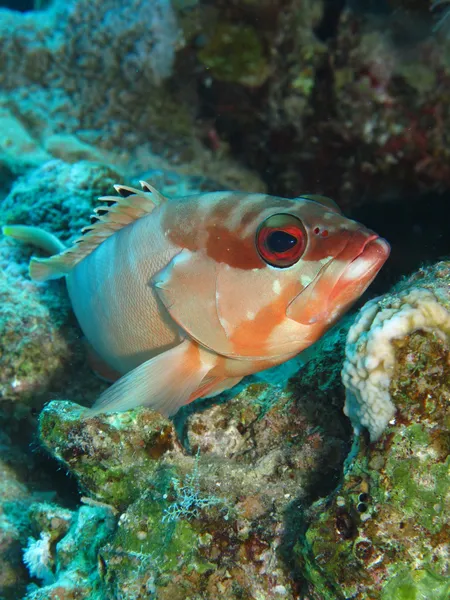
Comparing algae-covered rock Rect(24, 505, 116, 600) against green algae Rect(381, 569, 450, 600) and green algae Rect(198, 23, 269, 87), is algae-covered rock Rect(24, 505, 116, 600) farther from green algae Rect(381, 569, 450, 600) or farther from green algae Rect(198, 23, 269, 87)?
green algae Rect(198, 23, 269, 87)

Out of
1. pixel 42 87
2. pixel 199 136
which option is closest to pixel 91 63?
pixel 42 87

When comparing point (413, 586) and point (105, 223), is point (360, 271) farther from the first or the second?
point (105, 223)

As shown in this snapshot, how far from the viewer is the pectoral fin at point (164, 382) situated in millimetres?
2805

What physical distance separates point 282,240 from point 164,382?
45.2 inches

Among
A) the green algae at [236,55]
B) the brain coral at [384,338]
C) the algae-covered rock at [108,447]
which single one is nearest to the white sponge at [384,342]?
the brain coral at [384,338]

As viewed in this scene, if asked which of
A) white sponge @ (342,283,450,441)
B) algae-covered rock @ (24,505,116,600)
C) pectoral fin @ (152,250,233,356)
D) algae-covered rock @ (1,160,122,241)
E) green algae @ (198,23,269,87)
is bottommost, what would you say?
algae-covered rock @ (24,505,116,600)

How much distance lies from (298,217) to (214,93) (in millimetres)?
5914

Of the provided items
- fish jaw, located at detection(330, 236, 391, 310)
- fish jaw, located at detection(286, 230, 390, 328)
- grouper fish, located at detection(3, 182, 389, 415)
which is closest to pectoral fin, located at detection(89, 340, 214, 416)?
grouper fish, located at detection(3, 182, 389, 415)

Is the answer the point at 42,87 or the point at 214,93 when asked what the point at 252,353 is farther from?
the point at 42,87

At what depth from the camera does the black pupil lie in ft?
8.16

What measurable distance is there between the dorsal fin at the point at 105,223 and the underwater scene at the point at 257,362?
0.02 m

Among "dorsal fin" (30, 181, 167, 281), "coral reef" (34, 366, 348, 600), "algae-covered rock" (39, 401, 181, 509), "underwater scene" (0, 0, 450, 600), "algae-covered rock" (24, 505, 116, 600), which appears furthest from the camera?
"dorsal fin" (30, 181, 167, 281)

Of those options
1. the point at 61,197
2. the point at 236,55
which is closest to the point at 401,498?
the point at 61,197

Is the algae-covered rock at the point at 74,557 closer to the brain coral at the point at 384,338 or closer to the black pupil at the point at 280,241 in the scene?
the brain coral at the point at 384,338
